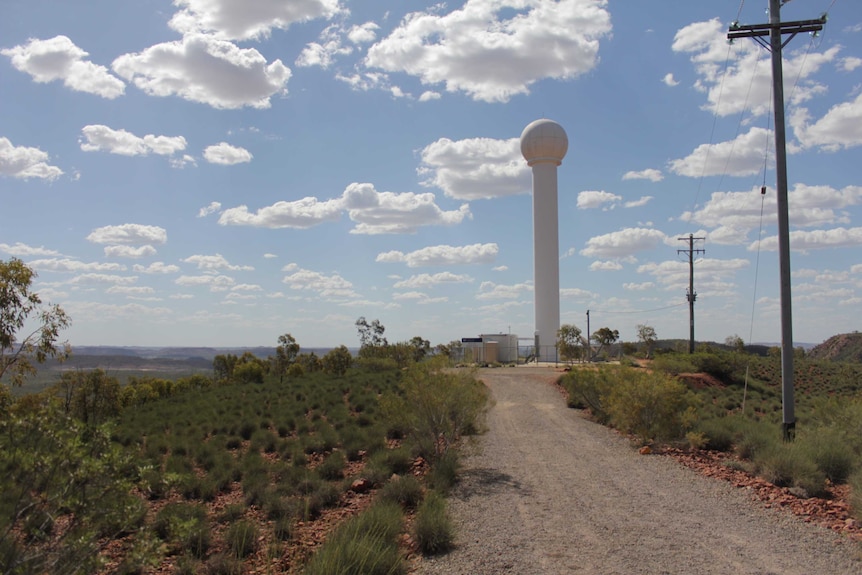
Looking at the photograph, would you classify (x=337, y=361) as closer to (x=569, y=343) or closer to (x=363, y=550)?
(x=569, y=343)

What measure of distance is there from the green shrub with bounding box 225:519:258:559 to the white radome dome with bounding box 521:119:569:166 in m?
48.1

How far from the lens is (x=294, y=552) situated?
32.7 feet

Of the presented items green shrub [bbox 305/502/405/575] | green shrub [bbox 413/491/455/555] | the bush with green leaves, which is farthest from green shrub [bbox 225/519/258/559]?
the bush with green leaves

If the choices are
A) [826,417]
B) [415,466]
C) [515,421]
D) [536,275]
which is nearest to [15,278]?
[415,466]

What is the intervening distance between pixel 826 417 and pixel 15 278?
17.7 m

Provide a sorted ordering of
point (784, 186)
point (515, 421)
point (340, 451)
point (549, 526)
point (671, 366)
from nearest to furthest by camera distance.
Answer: point (549, 526) → point (784, 186) → point (340, 451) → point (515, 421) → point (671, 366)

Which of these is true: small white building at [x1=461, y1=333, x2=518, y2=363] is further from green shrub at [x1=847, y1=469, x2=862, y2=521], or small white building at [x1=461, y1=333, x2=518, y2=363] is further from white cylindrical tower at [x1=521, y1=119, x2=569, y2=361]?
green shrub at [x1=847, y1=469, x2=862, y2=521]

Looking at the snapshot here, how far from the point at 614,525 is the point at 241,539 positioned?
223 inches

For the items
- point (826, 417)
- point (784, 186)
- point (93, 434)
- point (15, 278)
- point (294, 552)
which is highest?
point (784, 186)

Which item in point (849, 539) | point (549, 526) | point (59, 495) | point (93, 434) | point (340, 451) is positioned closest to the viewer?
point (59, 495)

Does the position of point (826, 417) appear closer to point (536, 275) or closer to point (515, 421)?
point (515, 421)

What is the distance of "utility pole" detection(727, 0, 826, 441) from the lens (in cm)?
1551

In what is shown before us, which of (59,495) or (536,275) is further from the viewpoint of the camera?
(536,275)

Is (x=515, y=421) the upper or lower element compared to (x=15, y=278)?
lower
